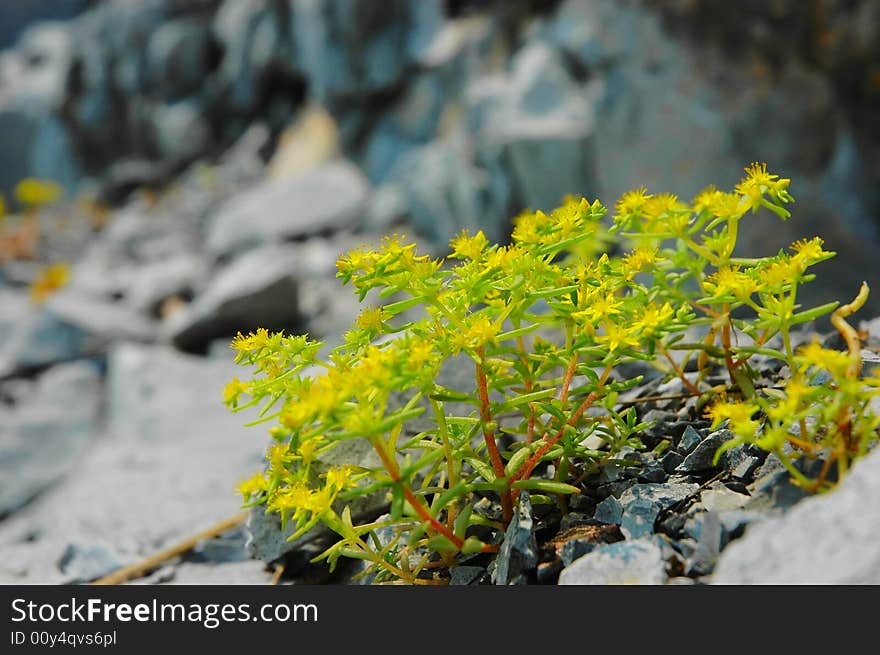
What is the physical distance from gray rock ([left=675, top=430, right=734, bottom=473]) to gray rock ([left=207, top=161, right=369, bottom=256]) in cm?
632

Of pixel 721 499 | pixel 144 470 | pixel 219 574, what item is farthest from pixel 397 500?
pixel 144 470

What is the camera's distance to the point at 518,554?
1215 millimetres

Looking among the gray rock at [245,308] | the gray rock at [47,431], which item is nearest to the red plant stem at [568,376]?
the gray rock at [47,431]

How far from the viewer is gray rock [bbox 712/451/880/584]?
0.86 metres

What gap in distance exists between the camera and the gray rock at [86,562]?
79.0 inches

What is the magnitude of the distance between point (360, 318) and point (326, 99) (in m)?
8.69

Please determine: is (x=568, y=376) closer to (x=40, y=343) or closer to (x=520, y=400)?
(x=520, y=400)

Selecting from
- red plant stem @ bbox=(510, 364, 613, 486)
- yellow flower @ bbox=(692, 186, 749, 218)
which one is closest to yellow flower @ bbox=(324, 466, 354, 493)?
red plant stem @ bbox=(510, 364, 613, 486)

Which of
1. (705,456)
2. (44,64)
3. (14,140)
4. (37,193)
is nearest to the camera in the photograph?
(705,456)

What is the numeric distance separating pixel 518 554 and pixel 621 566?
19 cm

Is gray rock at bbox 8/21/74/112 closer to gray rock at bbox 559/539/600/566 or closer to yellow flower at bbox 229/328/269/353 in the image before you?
yellow flower at bbox 229/328/269/353

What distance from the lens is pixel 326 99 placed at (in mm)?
9305

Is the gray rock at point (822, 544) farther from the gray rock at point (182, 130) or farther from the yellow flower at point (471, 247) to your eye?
the gray rock at point (182, 130)
